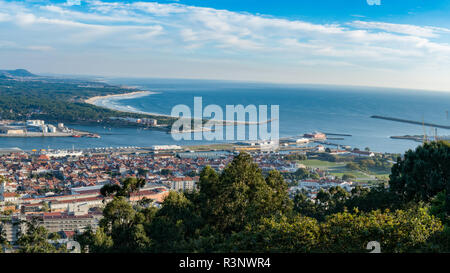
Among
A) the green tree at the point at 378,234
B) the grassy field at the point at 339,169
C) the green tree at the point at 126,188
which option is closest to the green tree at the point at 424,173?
the green tree at the point at 378,234

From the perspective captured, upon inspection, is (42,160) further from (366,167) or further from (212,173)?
(212,173)

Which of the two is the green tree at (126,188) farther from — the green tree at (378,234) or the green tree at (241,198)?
the green tree at (378,234)

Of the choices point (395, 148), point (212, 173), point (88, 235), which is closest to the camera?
point (88, 235)

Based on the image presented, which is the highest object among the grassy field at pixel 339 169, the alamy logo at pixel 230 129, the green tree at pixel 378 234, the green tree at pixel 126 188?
the green tree at pixel 378 234

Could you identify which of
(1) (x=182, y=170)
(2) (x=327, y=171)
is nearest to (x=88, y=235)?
(1) (x=182, y=170)

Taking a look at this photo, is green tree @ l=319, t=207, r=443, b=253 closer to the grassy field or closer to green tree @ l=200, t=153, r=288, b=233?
green tree @ l=200, t=153, r=288, b=233

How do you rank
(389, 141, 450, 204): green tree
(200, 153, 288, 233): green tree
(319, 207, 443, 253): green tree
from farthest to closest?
1. (389, 141, 450, 204): green tree
2. (200, 153, 288, 233): green tree
3. (319, 207, 443, 253): green tree

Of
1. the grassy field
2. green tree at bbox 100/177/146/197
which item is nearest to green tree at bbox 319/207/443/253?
green tree at bbox 100/177/146/197

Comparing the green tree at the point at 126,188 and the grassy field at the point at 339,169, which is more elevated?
the green tree at the point at 126,188

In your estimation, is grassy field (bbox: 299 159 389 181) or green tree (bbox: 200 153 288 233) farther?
grassy field (bbox: 299 159 389 181)

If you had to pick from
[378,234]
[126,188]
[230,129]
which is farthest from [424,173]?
[230,129]

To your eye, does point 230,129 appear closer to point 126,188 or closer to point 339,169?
point 339,169
